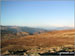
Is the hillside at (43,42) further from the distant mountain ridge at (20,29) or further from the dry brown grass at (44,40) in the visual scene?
the distant mountain ridge at (20,29)

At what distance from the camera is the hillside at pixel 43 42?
2.88 m

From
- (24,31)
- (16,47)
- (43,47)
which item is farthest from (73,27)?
(16,47)

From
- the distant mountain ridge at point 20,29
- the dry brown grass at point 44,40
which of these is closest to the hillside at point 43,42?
the dry brown grass at point 44,40

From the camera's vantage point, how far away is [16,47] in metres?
2.95

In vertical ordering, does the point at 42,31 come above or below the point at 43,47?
above

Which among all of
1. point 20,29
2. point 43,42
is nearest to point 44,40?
point 43,42

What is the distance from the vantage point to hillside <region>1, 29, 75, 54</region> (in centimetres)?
288

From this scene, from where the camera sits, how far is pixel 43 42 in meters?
2.91

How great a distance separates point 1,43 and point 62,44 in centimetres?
148

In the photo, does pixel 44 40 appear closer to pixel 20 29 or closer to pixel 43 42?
pixel 43 42

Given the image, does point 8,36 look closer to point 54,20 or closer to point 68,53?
point 54,20

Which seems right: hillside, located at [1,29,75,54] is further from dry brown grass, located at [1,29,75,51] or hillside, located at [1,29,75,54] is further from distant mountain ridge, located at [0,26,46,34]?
distant mountain ridge, located at [0,26,46,34]

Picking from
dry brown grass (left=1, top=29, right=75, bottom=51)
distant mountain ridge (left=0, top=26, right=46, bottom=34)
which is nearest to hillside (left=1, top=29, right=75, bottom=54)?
dry brown grass (left=1, top=29, right=75, bottom=51)

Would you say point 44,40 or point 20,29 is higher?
point 20,29
